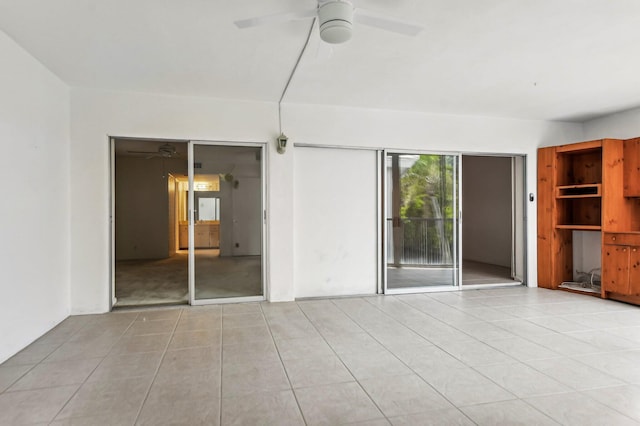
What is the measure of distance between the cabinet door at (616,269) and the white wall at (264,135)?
943mm

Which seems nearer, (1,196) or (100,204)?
(1,196)

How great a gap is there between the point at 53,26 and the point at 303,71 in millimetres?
2037

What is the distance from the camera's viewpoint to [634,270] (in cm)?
436

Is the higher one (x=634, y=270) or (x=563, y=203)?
(x=563, y=203)

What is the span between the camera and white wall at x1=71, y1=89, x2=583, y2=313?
4.08 metres

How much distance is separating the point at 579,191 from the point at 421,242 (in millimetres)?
2357

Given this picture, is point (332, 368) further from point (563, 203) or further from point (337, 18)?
point (563, 203)

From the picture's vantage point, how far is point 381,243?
5.04 m

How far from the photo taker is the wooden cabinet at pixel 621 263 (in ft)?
14.3

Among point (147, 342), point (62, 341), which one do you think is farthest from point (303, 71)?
point (62, 341)

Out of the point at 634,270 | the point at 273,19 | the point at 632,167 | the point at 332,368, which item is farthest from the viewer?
the point at 632,167

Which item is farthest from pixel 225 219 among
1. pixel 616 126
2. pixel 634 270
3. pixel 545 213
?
pixel 616 126

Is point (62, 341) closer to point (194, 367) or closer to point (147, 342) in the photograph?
point (147, 342)

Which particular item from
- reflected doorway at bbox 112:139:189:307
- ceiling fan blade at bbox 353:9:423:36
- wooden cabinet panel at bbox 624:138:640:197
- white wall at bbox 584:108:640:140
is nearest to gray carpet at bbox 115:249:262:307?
reflected doorway at bbox 112:139:189:307
